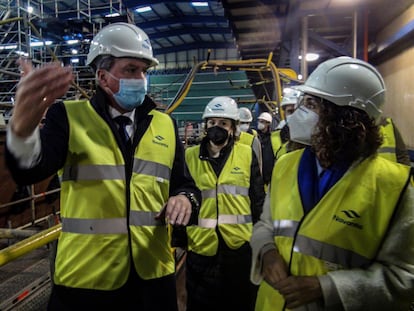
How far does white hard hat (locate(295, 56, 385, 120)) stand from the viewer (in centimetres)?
157

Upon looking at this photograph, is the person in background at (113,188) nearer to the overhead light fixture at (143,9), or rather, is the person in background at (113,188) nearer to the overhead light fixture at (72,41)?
the overhead light fixture at (72,41)

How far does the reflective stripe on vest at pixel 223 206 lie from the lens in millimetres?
2865

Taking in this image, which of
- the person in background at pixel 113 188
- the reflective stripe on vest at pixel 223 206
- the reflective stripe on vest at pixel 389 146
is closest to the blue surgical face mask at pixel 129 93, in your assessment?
the person in background at pixel 113 188

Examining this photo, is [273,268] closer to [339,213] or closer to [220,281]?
[339,213]

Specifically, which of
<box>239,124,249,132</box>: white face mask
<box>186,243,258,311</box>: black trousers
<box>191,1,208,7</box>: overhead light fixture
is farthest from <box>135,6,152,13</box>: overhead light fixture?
<box>186,243,258,311</box>: black trousers

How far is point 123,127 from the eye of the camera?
5.79 ft

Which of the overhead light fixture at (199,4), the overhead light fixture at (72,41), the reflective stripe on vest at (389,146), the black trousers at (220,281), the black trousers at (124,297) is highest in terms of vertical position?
the overhead light fixture at (199,4)

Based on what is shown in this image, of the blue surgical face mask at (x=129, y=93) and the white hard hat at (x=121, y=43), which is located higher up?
the white hard hat at (x=121, y=43)

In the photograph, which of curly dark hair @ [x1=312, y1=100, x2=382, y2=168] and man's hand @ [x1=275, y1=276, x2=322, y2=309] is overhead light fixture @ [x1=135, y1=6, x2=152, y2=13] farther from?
man's hand @ [x1=275, y1=276, x2=322, y2=309]

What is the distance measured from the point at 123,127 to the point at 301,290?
1.19m

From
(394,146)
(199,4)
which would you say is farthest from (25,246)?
(199,4)

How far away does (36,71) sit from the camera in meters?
1.19

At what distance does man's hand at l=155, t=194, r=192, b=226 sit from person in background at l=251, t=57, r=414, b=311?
387 mm

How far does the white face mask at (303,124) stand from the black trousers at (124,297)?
1.06 m
